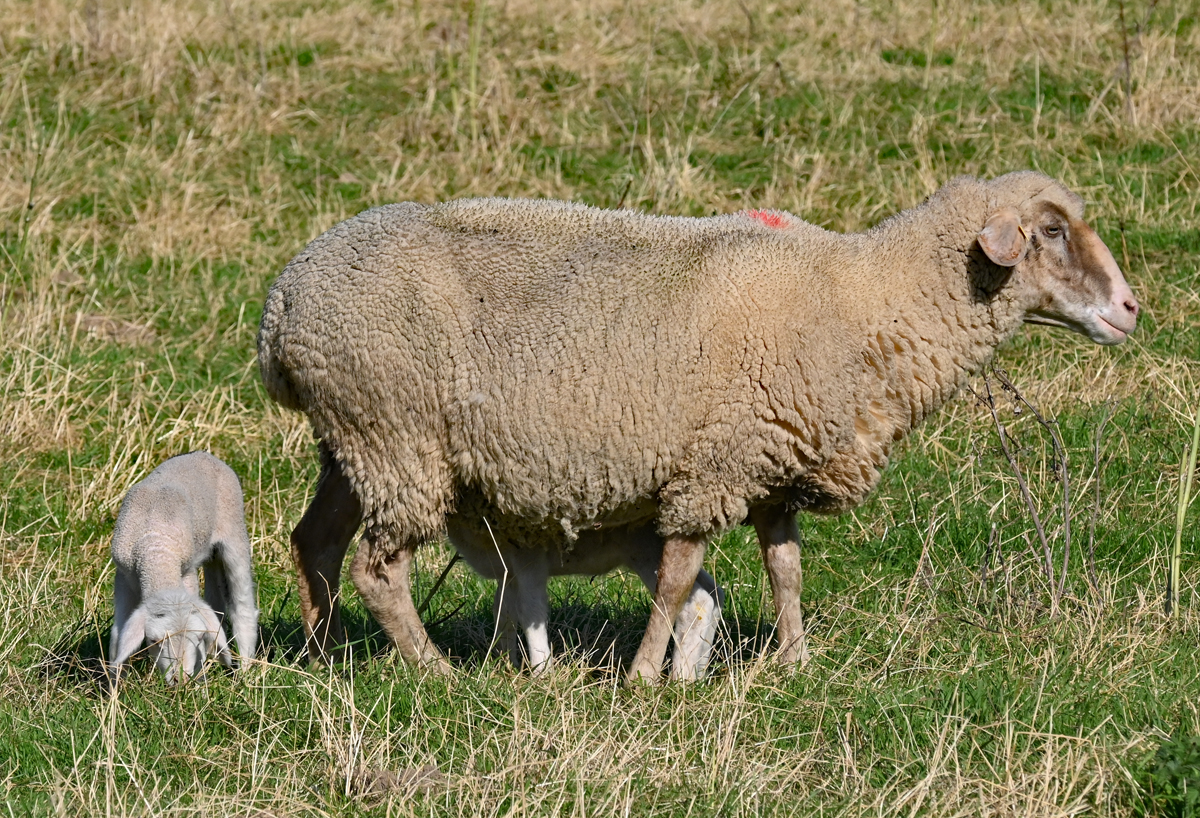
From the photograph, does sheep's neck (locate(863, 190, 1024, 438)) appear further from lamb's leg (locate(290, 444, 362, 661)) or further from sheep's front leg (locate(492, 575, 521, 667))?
lamb's leg (locate(290, 444, 362, 661))

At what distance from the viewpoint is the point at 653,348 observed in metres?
4.25

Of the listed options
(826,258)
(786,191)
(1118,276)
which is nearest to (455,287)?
(826,258)

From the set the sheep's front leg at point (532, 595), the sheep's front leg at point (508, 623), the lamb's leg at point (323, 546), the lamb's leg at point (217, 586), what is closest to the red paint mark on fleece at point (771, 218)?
the sheep's front leg at point (532, 595)

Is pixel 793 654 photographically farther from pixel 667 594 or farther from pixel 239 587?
pixel 239 587

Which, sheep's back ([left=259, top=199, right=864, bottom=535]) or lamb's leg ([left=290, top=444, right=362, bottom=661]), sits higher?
sheep's back ([left=259, top=199, right=864, bottom=535])

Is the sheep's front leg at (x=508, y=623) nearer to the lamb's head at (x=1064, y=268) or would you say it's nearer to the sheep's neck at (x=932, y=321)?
the sheep's neck at (x=932, y=321)

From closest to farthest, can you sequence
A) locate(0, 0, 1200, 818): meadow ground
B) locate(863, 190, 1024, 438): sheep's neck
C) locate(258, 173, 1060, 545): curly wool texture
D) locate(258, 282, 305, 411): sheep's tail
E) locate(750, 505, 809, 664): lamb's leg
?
locate(0, 0, 1200, 818): meadow ground → locate(258, 173, 1060, 545): curly wool texture → locate(863, 190, 1024, 438): sheep's neck → locate(258, 282, 305, 411): sheep's tail → locate(750, 505, 809, 664): lamb's leg

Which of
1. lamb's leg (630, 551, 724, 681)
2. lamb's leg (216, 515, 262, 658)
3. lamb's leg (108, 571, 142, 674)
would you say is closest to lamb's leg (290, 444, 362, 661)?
lamb's leg (216, 515, 262, 658)

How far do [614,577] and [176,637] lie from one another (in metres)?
1.94

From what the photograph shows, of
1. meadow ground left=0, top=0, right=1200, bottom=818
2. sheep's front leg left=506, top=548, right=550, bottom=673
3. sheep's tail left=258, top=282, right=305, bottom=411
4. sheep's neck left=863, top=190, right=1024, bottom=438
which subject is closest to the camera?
meadow ground left=0, top=0, right=1200, bottom=818

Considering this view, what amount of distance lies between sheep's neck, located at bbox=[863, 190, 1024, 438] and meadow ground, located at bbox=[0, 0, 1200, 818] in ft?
2.59

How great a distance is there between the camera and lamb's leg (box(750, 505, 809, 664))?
15.2 feet

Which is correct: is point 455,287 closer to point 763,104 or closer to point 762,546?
point 762,546

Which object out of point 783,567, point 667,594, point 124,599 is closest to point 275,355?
point 124,599
